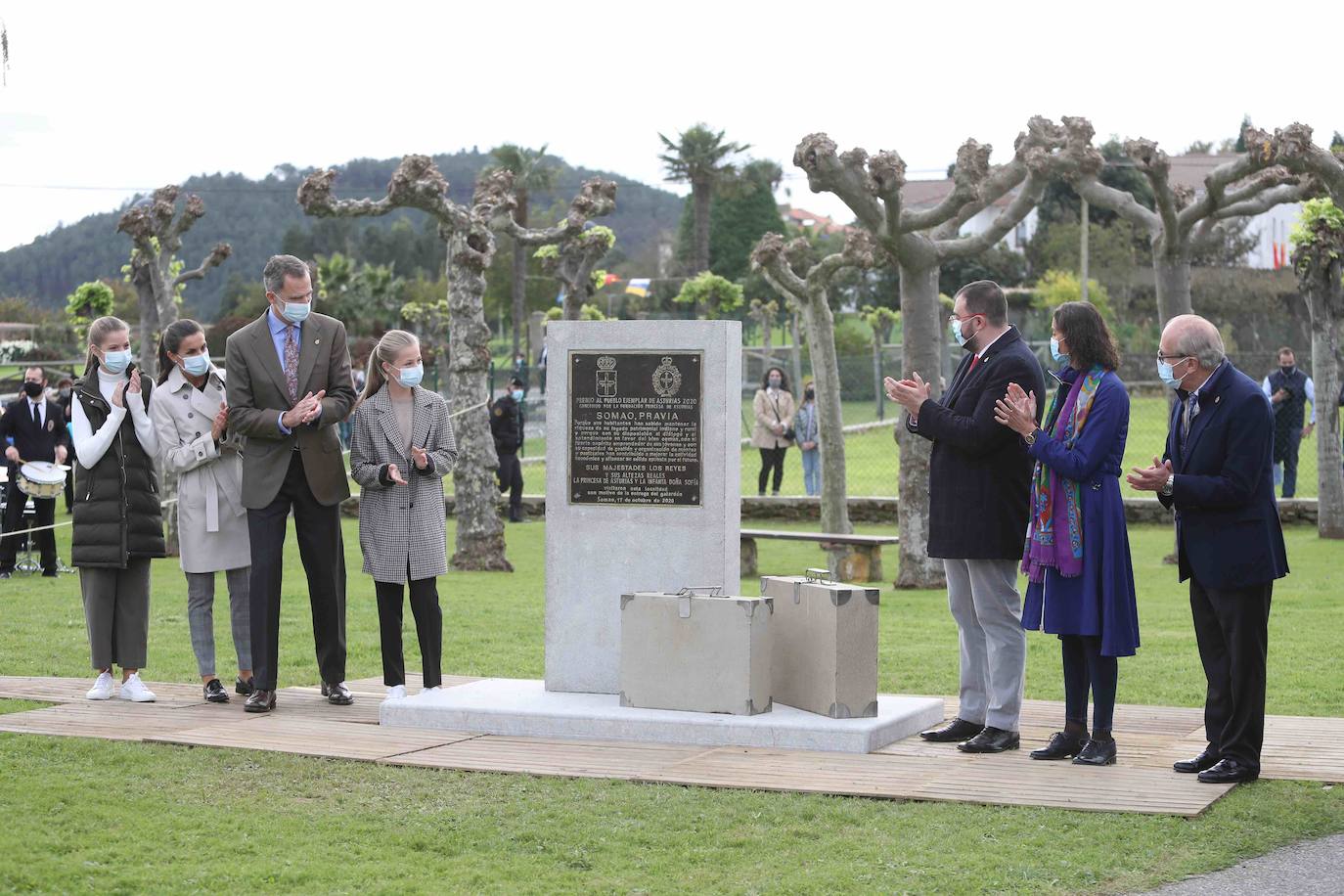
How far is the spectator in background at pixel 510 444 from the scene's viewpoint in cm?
2361

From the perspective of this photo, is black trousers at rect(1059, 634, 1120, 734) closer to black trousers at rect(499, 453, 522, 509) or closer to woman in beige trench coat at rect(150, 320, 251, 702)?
woman in beige trench coat at rect(150, 320, 251, 702)

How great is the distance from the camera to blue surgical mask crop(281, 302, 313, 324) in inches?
337

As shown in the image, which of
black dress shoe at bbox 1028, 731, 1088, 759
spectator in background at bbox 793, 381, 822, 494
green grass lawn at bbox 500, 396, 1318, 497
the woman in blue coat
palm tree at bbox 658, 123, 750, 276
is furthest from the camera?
palm tree at bbox 658, 123, 750, 276

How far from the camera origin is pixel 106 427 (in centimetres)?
882

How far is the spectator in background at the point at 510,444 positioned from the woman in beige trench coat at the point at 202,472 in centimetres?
1423

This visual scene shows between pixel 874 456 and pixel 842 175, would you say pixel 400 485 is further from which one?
pixel 874 456

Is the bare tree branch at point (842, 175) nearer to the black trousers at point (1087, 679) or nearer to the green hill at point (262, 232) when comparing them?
the black trousers at point (1087, 679)

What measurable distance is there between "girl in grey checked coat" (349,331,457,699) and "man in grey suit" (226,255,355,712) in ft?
0.52

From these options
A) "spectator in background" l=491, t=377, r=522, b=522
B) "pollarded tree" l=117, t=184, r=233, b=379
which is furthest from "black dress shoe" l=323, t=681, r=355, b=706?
"spectator in background" l=491, t=377, r=522, b=522

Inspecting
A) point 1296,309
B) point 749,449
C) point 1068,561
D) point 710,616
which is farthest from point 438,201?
point 1296,309

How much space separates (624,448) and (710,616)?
3.57 ft

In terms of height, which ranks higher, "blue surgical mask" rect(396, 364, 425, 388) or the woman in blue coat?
"blue surgical mask" rect(396, 364, 425, 388)

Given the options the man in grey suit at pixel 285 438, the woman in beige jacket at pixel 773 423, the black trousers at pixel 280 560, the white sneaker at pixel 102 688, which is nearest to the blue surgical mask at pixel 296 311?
the man in grey suit at pixel 285 438

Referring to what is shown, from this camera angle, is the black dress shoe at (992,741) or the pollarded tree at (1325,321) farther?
the pollarded tree at (1325,321)
